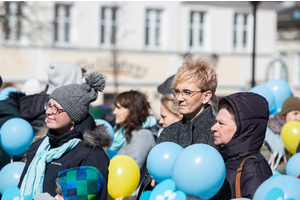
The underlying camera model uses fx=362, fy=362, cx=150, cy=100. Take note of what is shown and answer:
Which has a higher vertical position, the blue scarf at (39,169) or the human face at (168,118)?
the human face at (168,118)

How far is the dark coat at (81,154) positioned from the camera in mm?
2518

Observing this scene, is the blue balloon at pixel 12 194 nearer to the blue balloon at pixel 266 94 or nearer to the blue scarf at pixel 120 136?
the blue scarf at pixel 120 136

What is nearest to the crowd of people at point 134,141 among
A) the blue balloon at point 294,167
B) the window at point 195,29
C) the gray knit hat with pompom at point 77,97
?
the gray knit hat with pompom at point 77,97

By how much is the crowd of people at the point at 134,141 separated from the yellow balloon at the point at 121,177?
7 centimetres

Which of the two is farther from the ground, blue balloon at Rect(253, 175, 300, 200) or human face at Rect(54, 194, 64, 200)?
blue balloon at Rect(253, 175, 300, 200)

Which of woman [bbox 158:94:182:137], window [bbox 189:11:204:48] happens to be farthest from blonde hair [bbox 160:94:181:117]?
window [bbox 189:11:204:48]

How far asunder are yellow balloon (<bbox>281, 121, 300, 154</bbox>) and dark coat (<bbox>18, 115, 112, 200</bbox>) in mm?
2310

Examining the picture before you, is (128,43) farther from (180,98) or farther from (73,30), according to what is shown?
(180,98)

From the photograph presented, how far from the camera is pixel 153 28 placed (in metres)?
17.9

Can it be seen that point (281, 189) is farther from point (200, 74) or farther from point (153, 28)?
point (153, 28)

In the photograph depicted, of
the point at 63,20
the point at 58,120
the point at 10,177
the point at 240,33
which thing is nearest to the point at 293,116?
the point at 58,120

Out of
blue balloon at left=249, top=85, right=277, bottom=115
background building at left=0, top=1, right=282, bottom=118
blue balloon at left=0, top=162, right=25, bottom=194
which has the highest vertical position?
background building at left=0, top=1, right=282, bottom=118

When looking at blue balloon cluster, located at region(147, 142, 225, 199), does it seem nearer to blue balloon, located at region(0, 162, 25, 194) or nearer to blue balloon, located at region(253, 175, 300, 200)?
blue balloon, located at region(253, 175, 300, 200)

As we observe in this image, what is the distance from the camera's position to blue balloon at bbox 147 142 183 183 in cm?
241
